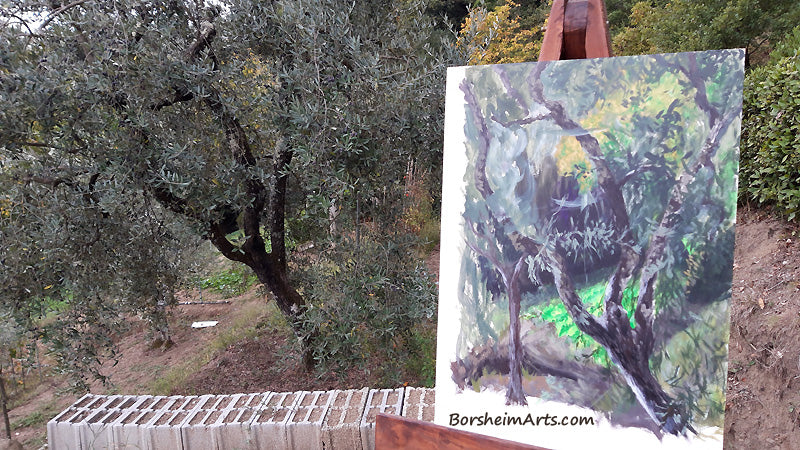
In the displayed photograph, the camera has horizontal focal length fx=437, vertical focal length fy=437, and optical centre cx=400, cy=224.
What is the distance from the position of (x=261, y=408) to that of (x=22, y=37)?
2925mm

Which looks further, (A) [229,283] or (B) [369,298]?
(A) [229,283]

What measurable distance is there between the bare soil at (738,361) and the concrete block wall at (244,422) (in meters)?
0.33

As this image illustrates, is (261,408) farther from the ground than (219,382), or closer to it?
farther from the ground

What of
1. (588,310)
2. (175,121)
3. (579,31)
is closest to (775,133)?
(579,31)

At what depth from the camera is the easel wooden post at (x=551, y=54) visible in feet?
4.87

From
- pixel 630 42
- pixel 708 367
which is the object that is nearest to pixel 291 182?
pixel 708 367

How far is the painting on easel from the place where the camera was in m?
1.42

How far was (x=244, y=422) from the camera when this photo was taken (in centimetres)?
299

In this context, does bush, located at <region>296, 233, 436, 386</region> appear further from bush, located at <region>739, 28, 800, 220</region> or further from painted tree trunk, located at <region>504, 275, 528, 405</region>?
bush, located at <region>739, 28, 800, 220</region>

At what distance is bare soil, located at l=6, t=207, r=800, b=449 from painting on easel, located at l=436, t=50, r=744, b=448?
196 centimetres

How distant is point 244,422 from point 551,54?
2.91 metres

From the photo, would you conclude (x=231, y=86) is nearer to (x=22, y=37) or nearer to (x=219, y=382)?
(x=22, y=37)

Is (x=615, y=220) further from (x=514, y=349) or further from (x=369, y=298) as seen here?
(x=369, y=298)

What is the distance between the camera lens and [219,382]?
4.70 meters
